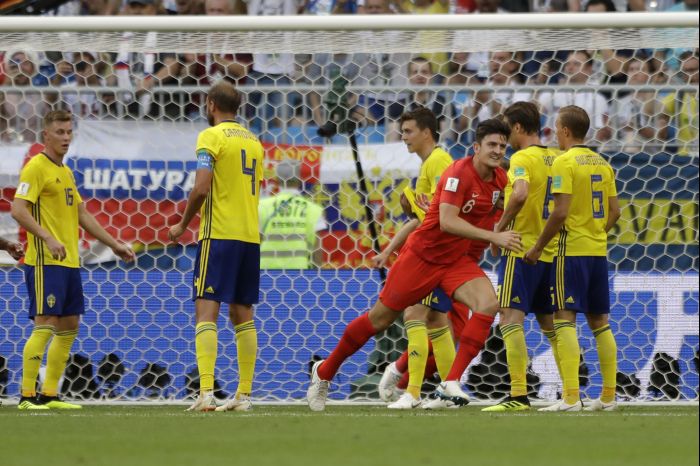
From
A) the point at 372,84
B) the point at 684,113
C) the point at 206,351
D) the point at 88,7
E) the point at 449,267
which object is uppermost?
the point at 88,7

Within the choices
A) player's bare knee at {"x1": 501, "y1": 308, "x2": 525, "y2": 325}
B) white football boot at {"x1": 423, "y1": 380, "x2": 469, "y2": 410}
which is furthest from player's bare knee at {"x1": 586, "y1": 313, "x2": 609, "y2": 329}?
white football boot at {"x1": 423, "y1": 380, "x2": 469, "y2": 410}

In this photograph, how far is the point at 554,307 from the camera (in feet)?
23.9

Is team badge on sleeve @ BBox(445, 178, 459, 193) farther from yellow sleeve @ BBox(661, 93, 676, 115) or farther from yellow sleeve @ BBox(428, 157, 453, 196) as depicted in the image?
yellow sleeve @ BBox(661, 93, 676, 115)

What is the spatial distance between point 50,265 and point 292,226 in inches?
81.5

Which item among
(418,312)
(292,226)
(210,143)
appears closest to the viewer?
(210,143)

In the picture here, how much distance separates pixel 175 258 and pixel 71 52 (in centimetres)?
161

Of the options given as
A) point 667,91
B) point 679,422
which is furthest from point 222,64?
point 679,422

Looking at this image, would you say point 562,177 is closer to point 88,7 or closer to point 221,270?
point 221,270

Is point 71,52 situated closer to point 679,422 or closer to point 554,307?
point 554,307

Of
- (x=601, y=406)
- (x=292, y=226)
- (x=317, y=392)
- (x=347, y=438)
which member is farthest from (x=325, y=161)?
(x=347, y=438)

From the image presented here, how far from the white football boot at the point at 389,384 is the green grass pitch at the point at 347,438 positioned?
1196 millimetres

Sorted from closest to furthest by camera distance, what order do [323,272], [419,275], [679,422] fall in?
[679,422] < [419,275] < [323,272]

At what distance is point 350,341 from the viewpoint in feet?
23.4

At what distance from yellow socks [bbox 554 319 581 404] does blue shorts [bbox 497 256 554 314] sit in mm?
223
